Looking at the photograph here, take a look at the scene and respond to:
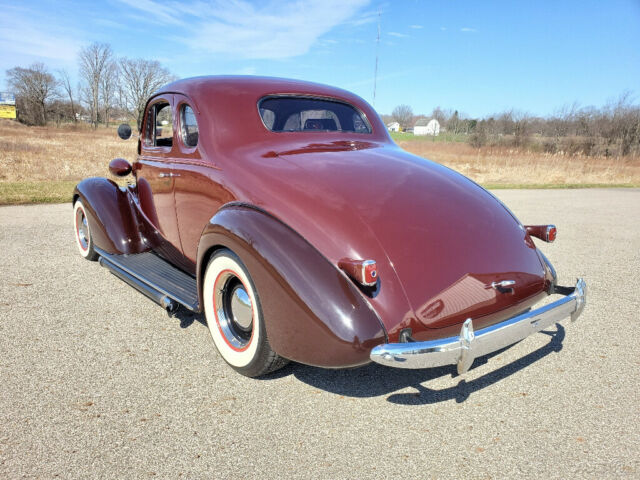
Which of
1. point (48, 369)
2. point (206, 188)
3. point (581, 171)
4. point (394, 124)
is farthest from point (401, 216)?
point (394, 124)

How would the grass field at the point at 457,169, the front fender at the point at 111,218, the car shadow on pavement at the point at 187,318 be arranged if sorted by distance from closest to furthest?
the car shadow on pavement at the point at 187,318
the front fender at the point at 111,218
the grass field at the point at 457,169

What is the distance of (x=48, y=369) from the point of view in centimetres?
263

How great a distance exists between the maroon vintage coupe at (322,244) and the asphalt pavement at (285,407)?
0.34 metres

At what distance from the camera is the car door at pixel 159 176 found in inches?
136

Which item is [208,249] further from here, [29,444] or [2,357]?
[2,357]

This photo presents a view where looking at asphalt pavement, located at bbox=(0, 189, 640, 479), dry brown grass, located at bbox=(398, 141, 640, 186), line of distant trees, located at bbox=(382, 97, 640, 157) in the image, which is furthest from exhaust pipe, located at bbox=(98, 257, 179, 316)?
line of distant trees, located at bbox=(382, 97, 640, 157)

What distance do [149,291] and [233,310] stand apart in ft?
2.70

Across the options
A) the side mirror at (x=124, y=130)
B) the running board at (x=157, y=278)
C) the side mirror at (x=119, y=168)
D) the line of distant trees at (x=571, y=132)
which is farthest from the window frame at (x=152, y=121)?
the line of distant trees at (x=571, y=132)

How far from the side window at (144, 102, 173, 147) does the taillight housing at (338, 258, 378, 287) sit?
2.33m

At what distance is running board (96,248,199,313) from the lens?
2859 millimetres

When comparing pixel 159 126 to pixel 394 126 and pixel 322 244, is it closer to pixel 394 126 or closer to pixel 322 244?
pixel 322 244

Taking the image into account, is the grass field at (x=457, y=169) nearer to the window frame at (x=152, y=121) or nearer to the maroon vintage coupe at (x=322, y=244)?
the window frame at (x=152, y=121)

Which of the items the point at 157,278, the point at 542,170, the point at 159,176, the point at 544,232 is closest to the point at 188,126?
the point at 159,176

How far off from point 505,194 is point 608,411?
420 inches
